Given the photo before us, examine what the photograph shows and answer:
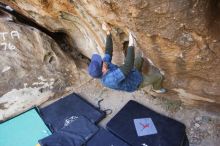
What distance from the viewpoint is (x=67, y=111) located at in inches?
167

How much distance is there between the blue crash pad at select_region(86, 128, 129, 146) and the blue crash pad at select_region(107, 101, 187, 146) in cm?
7

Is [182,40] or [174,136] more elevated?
[182,40]

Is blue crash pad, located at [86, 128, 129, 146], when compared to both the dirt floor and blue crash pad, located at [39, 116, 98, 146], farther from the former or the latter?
the dirt floor

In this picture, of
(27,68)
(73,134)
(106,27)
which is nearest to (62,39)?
(27,68)

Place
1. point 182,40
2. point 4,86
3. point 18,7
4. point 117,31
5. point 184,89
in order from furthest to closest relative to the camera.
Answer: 1. point 4,86
2. point 18,7
3. point 184,89
4. point 117,31
5. point 182,40

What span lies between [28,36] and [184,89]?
104 inches

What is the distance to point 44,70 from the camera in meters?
4.50

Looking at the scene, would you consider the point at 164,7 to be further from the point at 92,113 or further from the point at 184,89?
the point at 92,113

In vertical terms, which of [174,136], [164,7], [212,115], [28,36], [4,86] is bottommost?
[174,136]

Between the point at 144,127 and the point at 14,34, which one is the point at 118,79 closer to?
the point at 144,127

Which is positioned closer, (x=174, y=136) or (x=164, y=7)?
(x=164, y=7)

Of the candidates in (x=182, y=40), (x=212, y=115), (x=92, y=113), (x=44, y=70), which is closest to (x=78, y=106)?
(x=92, y=113)

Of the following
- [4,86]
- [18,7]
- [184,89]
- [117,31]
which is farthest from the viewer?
[4,86]

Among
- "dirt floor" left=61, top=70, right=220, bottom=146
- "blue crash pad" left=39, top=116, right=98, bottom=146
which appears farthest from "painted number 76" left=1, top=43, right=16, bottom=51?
"blue crash pad" left=39, top=116, right=98, bottom=146
